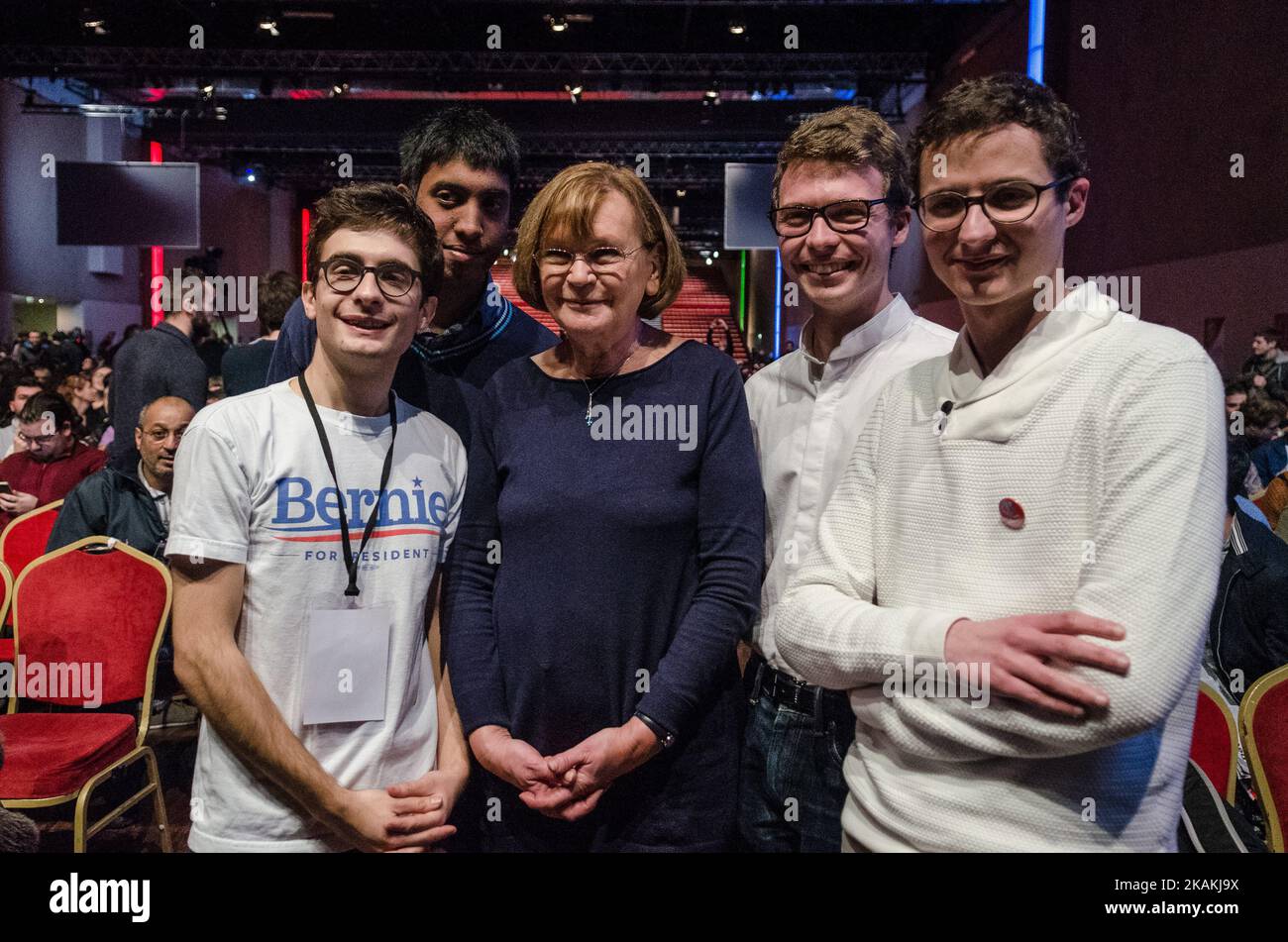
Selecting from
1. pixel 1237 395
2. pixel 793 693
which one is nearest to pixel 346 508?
pixel 793 693

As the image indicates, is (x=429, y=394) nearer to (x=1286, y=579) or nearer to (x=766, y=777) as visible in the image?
(x=766, y=777)

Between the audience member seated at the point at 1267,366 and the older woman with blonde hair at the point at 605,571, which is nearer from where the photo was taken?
the older woman with blonde hair at the point at 605,571

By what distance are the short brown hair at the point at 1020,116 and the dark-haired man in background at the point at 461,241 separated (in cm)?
101

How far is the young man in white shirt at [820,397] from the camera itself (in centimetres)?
151

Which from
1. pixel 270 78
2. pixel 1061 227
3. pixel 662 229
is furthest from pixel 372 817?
pixel 270 78

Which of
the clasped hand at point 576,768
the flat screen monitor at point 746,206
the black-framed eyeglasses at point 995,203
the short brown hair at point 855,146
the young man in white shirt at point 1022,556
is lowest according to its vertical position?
the clasped hand at point 576,768

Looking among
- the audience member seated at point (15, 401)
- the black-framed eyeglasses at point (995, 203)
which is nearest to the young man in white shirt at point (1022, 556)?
the black-framed eyeglasses at point (995, 203)

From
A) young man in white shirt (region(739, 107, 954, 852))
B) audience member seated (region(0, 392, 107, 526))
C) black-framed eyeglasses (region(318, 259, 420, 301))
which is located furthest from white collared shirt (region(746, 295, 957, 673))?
audience member seated (region(0, 392, 107, 526))

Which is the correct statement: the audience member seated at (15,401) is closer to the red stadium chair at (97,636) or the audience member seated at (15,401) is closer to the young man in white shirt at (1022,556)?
the red stadium chair at (97,636)

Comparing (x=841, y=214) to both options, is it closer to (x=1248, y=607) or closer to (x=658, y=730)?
(x=658, y=730)

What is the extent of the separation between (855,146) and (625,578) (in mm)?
831
